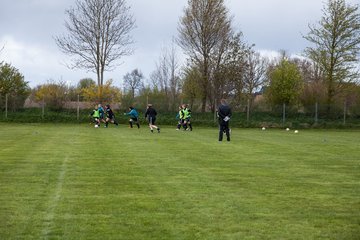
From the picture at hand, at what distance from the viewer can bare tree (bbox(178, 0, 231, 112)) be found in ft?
150

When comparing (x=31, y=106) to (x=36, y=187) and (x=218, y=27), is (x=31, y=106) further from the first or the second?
(x=36, y=187)

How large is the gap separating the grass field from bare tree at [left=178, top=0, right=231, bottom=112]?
3215cm

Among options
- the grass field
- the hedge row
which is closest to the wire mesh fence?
the hedge row

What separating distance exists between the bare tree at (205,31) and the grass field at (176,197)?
3215 centimetres

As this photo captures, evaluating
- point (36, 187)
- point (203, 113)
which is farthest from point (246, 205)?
point (203, 113)

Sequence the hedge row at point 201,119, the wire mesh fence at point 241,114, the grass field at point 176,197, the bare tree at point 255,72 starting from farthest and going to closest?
the bare tree at point 255,72 → the wire mesh fence at point 241,114 → the hedge row at point 201,119 → the grass field at point 176,197

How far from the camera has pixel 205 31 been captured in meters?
45.7

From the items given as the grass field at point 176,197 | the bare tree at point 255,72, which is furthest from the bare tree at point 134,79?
the grass field at point 176,197

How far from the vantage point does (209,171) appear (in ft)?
38.0

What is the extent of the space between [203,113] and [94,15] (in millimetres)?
13701

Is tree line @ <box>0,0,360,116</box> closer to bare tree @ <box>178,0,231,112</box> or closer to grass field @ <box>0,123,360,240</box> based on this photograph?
bare tree @ <box>178,0,231,112</box>

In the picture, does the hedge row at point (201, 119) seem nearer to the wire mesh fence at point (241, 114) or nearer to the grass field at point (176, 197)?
the wire mesh fence at point (241, 114)

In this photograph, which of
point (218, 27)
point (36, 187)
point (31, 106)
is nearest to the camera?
point (36, 187)

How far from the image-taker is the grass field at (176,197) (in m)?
6.27
